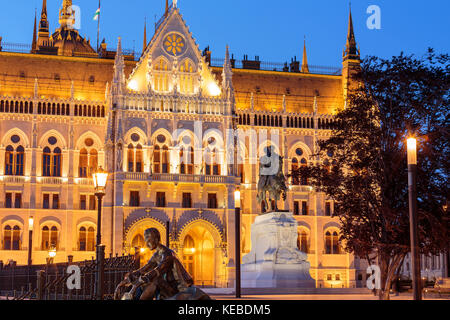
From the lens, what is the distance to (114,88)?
66.4 meters

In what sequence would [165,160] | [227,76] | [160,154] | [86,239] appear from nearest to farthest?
[86,239] < [160,154] < [165,160] < [227,76]

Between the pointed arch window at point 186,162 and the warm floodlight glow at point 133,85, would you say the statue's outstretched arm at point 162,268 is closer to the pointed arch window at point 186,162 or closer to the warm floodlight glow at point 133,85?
the pointed arch window at point 186,162

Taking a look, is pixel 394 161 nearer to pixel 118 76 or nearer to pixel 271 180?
pixel 271 180

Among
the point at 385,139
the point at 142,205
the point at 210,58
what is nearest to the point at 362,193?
the point at 385,139

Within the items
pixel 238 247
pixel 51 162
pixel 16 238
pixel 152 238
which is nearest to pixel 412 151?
pixel 152 238

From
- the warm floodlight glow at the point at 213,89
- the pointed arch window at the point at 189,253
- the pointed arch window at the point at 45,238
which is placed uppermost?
the warm floodlight glow at the point at 213,89

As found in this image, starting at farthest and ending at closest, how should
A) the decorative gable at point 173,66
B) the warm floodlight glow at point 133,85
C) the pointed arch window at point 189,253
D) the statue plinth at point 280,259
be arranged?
the decorative gable at point 173,66
the pointed arch window at point 189,253
the warm floodlight glow at point 133,85
the statue plinth at point 280,259

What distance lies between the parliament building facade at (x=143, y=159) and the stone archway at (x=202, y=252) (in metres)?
0.10

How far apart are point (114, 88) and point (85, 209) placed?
36.7 ft

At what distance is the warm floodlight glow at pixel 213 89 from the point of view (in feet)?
229

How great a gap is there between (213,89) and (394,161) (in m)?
42.1

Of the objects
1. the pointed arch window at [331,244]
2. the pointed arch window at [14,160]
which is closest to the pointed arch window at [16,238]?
the pointed arch window at [14,160]

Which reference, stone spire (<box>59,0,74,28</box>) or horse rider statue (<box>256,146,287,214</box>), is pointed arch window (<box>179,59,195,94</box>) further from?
horse rider statue (<box>256,146,287,214</box>)

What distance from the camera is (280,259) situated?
40.6 metres
